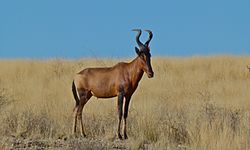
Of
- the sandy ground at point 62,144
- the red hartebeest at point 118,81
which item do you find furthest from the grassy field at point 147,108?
the red hartebeest at point 118,81

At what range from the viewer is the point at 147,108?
52.5ft

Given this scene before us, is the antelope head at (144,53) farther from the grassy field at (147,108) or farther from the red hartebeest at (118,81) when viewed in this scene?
the grassy field at (147,108)

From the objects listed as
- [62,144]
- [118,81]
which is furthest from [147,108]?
[62,144]

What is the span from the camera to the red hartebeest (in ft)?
40.4

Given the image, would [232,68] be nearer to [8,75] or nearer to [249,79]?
[249,79]

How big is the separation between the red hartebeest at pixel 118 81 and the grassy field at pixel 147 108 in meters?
0.63

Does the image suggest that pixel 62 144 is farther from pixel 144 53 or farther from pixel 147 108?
pixel 147 108

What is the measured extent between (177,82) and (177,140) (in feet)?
42.0

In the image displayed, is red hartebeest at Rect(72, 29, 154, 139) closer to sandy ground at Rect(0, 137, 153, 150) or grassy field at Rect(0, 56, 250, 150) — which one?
grassy field at Rect(0, 56, 250, 150)

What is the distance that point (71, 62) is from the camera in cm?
2862

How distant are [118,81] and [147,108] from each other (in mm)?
3615

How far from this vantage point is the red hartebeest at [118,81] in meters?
12.3

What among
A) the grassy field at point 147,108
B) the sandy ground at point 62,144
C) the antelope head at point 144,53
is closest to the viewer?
the sandy ground at point 62,144

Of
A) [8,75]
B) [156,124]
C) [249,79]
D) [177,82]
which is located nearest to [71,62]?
[8,75]
